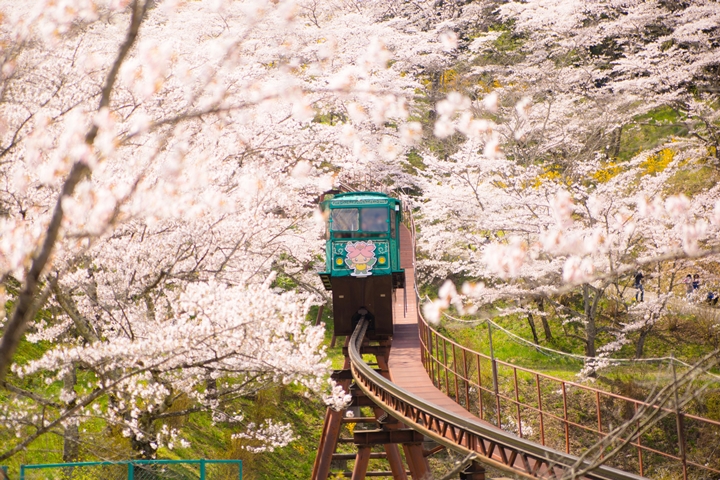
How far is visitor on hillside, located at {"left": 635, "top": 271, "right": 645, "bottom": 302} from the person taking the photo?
766 inches

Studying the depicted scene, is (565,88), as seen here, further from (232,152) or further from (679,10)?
(232,152)

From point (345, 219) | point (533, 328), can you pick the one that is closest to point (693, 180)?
point (533, 328)

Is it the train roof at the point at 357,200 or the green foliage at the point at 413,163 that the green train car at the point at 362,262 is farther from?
the green foliage at the point at 413,163

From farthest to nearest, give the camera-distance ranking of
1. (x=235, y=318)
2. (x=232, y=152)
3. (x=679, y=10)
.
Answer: (x=679, y=10)
(x=232, y=152)
(x=235, y=318)

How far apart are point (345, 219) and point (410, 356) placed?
3.59 m

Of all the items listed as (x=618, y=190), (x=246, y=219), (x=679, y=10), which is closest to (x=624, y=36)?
(x=679, y=10)

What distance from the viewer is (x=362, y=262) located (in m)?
14.9

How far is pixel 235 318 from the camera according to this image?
34.2 feet

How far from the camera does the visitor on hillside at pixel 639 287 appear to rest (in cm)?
1945

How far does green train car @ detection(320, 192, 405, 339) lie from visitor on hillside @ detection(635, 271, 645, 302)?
8232 mm

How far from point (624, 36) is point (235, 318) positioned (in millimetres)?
25355

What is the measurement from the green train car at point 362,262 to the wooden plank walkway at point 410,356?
0.95m

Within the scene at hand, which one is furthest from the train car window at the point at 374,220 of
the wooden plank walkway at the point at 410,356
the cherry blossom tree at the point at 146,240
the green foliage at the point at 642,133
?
the green foliage at the point at 642,133

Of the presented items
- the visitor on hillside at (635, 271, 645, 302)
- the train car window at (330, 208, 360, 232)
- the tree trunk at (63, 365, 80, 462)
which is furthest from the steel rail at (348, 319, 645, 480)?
the visitor on hillside at (635, 271, 645, 302)
